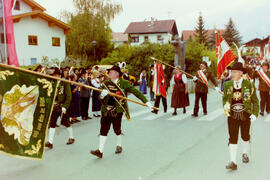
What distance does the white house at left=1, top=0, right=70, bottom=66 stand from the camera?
106 feet

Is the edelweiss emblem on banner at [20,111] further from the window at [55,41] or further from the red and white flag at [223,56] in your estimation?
the window at [55,41]

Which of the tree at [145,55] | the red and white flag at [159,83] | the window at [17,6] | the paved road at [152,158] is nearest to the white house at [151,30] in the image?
the window at [17,6]

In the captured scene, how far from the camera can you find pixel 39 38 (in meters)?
34.7

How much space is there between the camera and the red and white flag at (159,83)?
12258mm

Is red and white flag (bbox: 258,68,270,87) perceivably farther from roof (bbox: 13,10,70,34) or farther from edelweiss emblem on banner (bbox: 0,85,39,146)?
roof (bbox: 13,10,70,34)

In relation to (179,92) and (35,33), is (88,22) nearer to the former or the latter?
(35,33)

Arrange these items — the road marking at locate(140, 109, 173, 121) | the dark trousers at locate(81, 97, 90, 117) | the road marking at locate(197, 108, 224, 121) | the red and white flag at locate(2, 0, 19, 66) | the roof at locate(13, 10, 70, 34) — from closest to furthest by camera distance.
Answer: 1. the red and white flag at locate(2, 0, 19, 66)
2. the road marking at locate(197, 108, 224, 121)
3. the road marking at locate(140, 109, 173, 121)
4. the dark trousers at locate(81, 97, 90, 117)
5. the roof at locate(13, 10, 70, 34)

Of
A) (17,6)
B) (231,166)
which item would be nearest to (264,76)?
(231,166)

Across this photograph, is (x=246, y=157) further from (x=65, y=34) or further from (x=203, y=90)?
→ (x=65, y=34)

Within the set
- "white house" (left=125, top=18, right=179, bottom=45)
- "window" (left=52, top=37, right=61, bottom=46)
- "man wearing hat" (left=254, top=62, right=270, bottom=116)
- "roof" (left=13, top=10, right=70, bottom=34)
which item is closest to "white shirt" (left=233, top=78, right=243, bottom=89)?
"man wearing hat" (left=254, top=62, right=270, bottom=116)

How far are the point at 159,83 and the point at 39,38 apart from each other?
25708 millimetres

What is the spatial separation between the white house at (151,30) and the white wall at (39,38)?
1346 inches

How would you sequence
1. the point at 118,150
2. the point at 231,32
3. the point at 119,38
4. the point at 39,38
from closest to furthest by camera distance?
1. the point at 118,150
2. the point at 39,38
3. the point at 231,32
4. the point at 119,38

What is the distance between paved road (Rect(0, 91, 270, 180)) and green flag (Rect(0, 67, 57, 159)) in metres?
0.65
